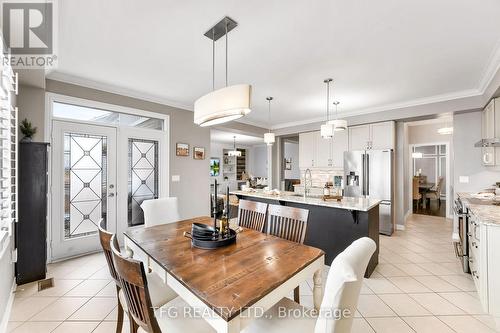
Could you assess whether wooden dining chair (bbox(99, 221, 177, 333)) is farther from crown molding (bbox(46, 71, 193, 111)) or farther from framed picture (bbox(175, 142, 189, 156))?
framed picture (bbox(175, 142, 189, 156))

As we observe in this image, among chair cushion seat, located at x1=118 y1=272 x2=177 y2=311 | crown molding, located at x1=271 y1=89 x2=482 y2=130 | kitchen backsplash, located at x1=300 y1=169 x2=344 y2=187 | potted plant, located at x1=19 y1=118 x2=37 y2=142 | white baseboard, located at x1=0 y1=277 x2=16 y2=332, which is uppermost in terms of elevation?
crown molding, located at x1=271 y1=89 x2=482 y2=130

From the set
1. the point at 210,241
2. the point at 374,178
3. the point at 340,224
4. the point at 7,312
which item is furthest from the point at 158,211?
the point at 374,178

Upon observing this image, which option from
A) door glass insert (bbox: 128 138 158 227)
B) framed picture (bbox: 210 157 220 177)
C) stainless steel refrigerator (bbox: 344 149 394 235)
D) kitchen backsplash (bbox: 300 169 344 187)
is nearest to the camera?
door glass insert (bbox: 128 138 158 227)

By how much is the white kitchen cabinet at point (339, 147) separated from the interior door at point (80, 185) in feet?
14.9

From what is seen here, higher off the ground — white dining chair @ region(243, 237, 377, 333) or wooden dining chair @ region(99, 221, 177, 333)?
white dining chair @ region(243, 237, 377, 333)

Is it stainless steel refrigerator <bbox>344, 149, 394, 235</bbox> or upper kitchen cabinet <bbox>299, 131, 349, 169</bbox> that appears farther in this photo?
upper kitchen cabinet <bbox>299, 131, 349, 169</bbox>

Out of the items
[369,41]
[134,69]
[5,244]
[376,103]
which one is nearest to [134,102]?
[134,69]

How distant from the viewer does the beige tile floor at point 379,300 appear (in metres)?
1.84

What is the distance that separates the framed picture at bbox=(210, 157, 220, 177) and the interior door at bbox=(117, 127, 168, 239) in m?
5.15

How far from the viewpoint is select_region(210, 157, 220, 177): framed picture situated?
927 centimetres

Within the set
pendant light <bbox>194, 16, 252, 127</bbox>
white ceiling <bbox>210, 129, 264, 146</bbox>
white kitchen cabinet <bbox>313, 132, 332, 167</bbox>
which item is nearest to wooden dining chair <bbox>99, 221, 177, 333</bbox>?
pendant light <bbox>194, 16, 252, 127</bbox>

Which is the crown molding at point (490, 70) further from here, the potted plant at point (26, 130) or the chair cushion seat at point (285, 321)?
the potted plant at point (26, 130)

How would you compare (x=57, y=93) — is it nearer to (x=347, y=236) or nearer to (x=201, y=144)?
(x=201, y=144)

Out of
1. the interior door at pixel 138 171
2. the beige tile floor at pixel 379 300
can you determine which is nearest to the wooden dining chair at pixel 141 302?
the beige tile floor at pixel 379 300
